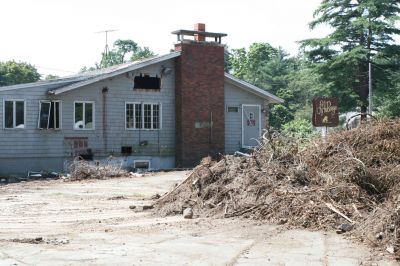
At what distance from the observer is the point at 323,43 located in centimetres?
3859

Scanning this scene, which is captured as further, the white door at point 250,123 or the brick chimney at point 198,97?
the white door at point 250,123

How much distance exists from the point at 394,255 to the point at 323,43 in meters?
32.5

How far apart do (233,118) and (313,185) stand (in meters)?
18.7

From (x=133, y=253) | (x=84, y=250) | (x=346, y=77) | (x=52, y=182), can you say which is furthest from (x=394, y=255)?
(x=346, y=77)

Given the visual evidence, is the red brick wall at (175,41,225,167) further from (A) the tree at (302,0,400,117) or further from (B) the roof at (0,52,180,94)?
(A) the tree at (302,0,400,117)

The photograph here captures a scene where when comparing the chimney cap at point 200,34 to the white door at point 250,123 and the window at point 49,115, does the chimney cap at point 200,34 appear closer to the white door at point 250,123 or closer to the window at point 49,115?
the white door at point 250,123

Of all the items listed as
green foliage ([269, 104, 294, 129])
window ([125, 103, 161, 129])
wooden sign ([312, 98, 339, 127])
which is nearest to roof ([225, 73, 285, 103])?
window ([125, 103, 161, 129])

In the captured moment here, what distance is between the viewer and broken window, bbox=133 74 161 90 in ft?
89.9

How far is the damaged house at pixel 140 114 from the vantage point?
2477cm

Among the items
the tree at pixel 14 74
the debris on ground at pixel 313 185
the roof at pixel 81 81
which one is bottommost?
the debris on ground at pixel 313 185

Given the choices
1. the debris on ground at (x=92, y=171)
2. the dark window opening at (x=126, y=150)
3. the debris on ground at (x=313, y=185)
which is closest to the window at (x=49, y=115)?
the debris on ground at (x=92, y=171)

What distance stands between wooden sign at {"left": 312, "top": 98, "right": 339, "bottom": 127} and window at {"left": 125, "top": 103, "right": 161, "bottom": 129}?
11575 millimetres

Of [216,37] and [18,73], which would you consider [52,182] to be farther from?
[18,73]

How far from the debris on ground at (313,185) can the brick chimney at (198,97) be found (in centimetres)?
1463
